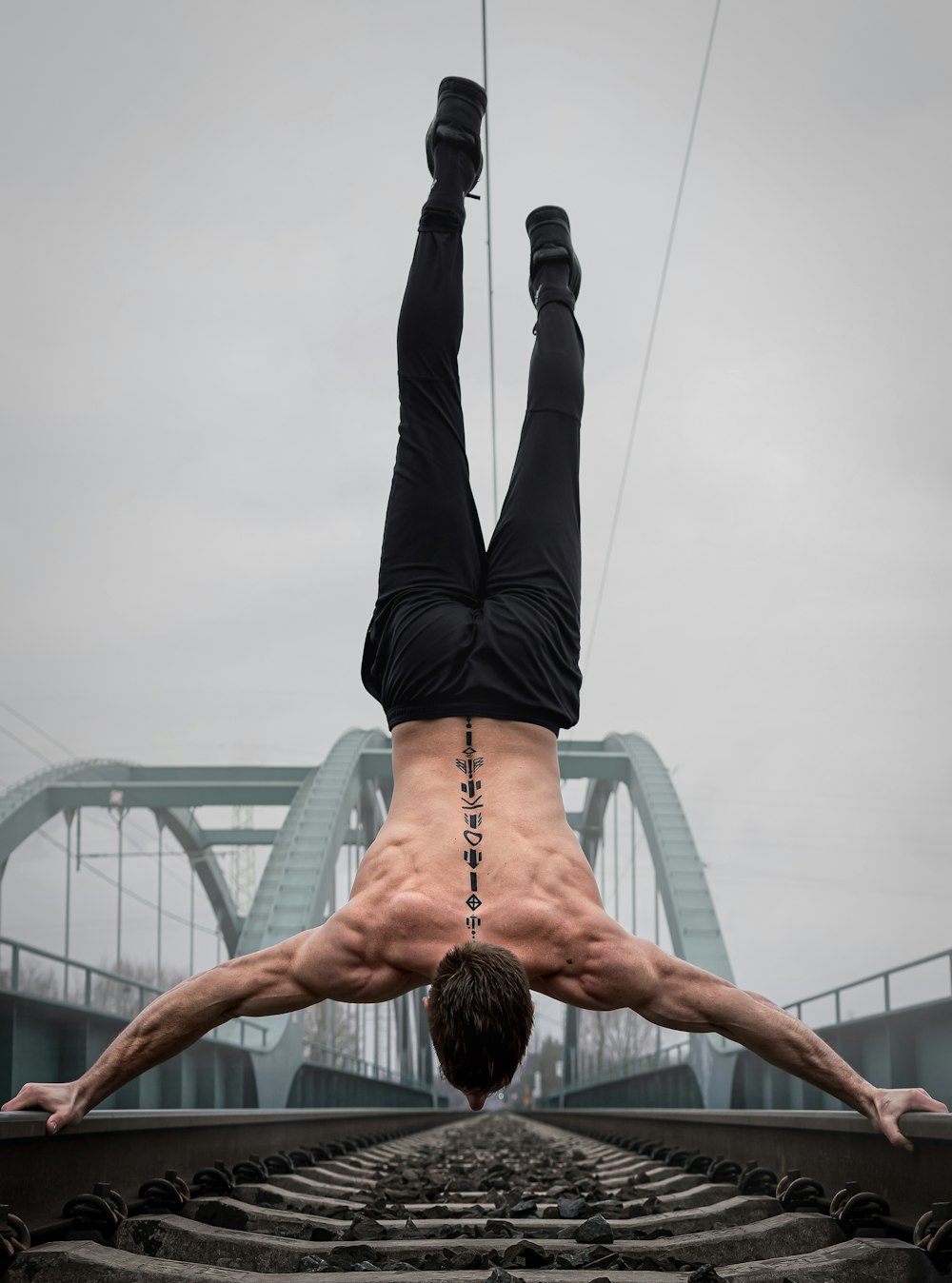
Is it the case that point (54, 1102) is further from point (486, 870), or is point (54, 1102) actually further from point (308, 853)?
point (308, 853)

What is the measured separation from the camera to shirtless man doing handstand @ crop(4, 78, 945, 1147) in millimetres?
2650

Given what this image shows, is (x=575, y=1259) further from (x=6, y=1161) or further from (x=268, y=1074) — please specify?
(x=268, y=1074)

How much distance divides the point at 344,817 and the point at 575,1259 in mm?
19483

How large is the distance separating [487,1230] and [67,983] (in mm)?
3664

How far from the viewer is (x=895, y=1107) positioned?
2.49 meters

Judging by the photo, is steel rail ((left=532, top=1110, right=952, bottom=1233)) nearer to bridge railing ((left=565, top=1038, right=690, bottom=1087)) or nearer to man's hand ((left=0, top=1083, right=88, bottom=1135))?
man's hand ((left=0, top=1083, right=88, bottom=1135))

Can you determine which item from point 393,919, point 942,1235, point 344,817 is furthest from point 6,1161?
point 344,817

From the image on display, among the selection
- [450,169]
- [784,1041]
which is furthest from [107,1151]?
[450,169]

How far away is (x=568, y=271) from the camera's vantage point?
4.11m

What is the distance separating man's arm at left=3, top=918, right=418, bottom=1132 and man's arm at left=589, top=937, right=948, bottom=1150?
48cm

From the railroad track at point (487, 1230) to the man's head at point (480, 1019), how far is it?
0.91ft

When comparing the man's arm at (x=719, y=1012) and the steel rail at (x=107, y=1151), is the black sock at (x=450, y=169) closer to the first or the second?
the man's arm at (x=719, y=1012)

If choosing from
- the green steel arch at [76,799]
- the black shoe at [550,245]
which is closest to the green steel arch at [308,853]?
the green steel arch at [76,799]

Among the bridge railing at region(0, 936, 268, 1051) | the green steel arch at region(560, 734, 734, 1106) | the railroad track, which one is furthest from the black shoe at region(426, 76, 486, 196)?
the green steel arch at region(560, 734, 734, 1106)
